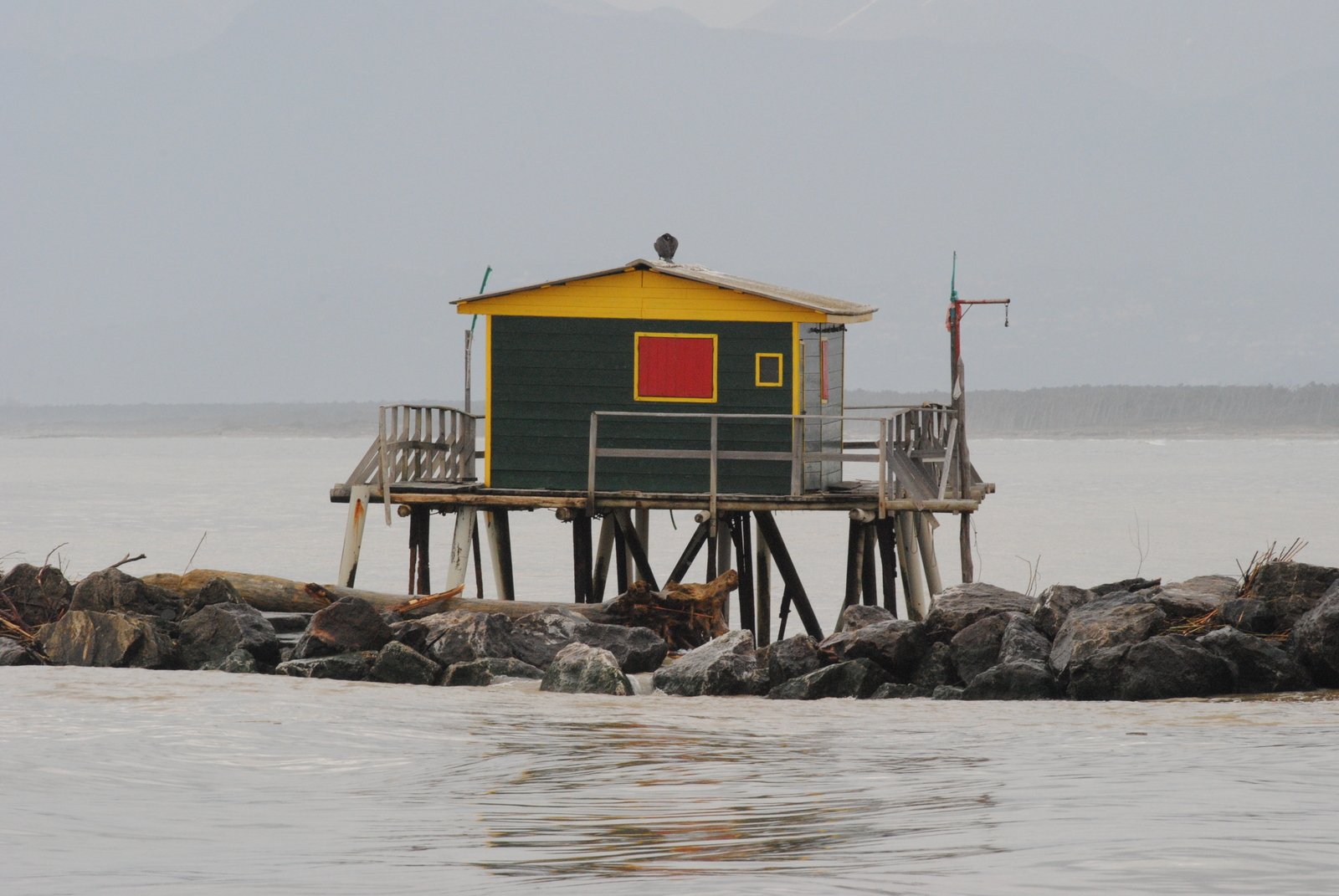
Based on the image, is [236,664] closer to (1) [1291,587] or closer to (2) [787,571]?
(2) [787,571]

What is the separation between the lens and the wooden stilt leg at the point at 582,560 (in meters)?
21.3

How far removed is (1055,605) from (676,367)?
654cm

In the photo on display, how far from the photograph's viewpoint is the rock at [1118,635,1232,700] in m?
13.5

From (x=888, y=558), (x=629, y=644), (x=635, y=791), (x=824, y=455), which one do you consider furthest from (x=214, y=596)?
(x=635, y=791)

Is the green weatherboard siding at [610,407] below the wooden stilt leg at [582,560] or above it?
above

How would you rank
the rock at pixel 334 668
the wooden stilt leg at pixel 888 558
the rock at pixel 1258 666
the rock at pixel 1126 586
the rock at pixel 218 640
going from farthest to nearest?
the wooden stilt leg at pixel 888 558 < the rock at pixel 1126 586 < the rock at pixel 218 640 < the rock at pixel 334 668 < the rock at pixel 1258 666

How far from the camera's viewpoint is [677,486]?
20.4m

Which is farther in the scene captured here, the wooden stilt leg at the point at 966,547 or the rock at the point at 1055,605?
the wooden stilt leg at the point at 966,547

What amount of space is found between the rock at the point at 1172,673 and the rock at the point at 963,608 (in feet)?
6.71

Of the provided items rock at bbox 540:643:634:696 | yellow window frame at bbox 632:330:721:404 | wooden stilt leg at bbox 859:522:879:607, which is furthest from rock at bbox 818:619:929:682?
wooden stilt leg at bbox 859:522:879:607

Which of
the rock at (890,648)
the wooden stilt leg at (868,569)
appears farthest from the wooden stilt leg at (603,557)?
the rock at (890,648)

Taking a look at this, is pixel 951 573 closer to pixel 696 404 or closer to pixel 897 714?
pixel 696 404

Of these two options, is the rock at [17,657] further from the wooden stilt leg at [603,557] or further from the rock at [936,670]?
the rock at [936,670]

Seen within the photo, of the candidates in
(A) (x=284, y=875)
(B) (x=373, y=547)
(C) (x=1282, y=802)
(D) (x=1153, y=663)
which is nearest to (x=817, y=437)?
(D) (x=1153, y=663)
